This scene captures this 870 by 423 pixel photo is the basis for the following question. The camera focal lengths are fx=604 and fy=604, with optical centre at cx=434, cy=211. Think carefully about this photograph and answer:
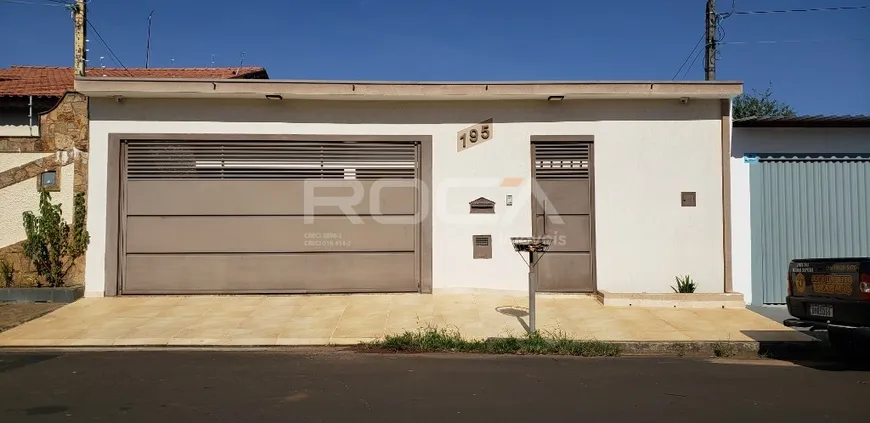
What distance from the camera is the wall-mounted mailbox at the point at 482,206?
35.7ft

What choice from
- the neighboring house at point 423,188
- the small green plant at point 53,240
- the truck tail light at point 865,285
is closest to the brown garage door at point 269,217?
the neighboring house at point 423,188

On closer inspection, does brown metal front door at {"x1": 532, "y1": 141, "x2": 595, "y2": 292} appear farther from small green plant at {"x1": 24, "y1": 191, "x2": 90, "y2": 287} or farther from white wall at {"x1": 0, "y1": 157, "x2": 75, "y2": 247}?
white wall at {"x1": 0, "y1": 157, "x2": 75, "y2": 247}

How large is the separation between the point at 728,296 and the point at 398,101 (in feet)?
21.5

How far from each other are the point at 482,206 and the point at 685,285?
3814 millimetres

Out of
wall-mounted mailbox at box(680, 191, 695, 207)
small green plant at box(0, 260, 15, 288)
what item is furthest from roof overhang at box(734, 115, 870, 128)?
small green plant at box(0, 260, 15, 288)

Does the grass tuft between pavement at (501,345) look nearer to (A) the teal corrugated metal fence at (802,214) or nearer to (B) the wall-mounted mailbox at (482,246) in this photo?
(B) the wall-mounted mailbox at (482,246)

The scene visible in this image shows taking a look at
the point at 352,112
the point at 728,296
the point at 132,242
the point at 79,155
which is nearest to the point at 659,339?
the point at 728,296

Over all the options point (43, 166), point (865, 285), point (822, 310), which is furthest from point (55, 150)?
point (865, 285)

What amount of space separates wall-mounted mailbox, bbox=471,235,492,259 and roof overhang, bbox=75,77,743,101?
2499mm

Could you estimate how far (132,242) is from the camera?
10711 mm

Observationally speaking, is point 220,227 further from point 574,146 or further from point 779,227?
point 779,227

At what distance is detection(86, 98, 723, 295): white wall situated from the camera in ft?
35.4

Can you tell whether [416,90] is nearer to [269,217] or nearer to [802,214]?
[269,217]

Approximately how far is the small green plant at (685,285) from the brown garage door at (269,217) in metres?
4.64
